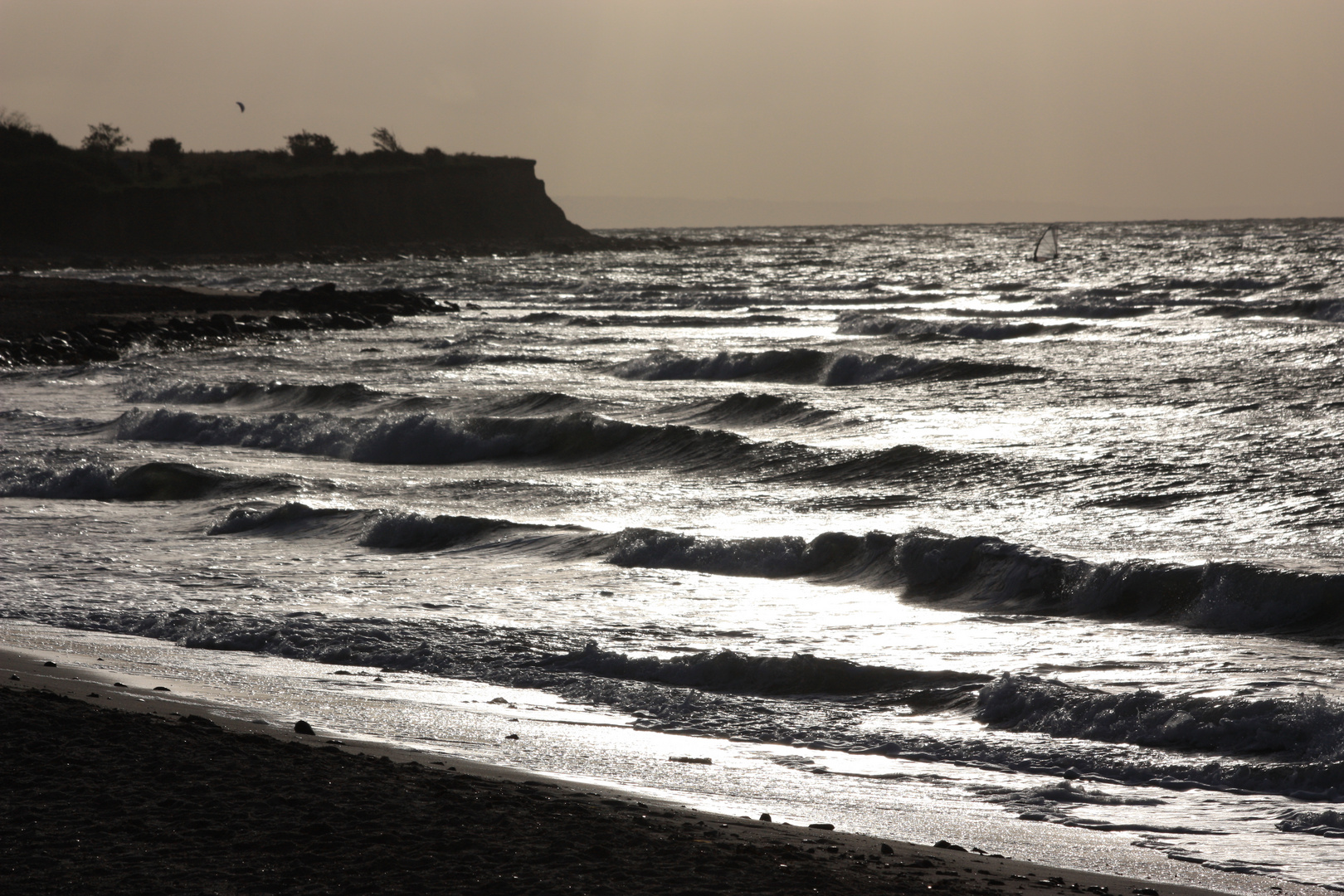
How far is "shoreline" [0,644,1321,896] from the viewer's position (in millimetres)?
4266

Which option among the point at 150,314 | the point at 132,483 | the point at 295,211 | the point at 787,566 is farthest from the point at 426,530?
the point at 295,211

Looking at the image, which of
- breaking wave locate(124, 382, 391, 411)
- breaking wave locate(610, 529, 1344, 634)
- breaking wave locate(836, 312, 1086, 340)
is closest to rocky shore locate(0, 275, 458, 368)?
breaking wave locate(124, 382, 391, 411)

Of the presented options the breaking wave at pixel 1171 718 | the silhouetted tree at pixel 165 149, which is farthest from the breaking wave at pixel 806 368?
the silhouetted tree at pixel 165 149

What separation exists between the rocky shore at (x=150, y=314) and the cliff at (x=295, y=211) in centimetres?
3809

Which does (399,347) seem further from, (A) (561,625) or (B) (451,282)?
(B) (451,282)

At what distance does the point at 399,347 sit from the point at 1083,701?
2884 cm

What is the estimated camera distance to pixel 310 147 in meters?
121

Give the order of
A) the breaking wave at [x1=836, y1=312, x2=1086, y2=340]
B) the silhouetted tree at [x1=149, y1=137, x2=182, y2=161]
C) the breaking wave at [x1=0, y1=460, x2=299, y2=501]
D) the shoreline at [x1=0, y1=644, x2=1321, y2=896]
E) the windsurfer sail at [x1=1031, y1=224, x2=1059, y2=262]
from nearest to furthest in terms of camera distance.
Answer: the shoreline at [x1=0, y1=644, x2=1321, y2=896] < the breaking wave at [x1=0, y1=460, x2=299, y2=501] < the breaking wave at [x1=836, y1=312, x2=1086, y2=340] < the windsurfer sail at [x1=1031, y1=224, x2=1059, y2=262] < the silhouetted tree at [x1=149, y1=137, x2=182, y2=161]

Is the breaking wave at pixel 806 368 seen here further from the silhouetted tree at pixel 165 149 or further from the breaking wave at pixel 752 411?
the silhouetted tree at pixel 165 149

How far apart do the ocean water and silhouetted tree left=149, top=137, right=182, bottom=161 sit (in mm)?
87739

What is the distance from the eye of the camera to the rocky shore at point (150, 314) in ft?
101

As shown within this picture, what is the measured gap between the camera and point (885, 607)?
9.80m

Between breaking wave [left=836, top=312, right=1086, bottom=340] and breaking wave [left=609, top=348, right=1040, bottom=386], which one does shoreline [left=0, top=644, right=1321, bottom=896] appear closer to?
breaking wave [left=609, top=348, right=1040, bottom=386]

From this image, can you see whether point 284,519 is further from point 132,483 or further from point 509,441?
point 509,441
